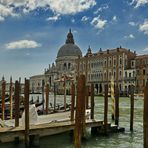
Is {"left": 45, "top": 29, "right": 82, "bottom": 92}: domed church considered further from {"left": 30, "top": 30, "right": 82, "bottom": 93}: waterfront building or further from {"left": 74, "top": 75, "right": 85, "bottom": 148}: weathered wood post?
{"left": 74, "top": 75, "right": 85, "bottom": 148}: weathered wood post

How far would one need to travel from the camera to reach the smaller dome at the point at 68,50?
83938mm

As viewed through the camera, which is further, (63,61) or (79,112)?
(63,61)

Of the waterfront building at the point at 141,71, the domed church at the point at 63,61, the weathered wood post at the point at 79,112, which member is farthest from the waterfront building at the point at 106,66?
the weathered wood post at the point at 79,112

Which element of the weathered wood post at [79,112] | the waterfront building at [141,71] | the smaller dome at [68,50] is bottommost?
the weathered wood post at [79,112]

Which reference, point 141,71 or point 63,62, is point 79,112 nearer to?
point 141,71

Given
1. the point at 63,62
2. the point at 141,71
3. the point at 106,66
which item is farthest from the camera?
the point at 63,62

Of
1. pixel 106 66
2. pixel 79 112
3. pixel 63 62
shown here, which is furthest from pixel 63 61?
pixel 79 112

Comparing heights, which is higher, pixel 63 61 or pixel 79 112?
pixel 63 61

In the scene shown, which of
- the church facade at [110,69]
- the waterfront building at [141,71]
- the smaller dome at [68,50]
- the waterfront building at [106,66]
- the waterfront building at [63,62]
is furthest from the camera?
the smaller dome at [68,50]

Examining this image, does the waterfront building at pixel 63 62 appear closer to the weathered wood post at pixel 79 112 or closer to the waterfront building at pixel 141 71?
the waterfront building at pixel 141 71

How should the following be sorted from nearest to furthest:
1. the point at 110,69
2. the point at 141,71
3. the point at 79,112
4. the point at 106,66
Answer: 1. the point at 79,112
2. the point at 141,71
3. the point at 110,69
4. the point at 106,66

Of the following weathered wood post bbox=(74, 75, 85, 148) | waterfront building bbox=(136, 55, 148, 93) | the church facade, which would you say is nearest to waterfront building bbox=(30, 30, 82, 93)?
the church facade

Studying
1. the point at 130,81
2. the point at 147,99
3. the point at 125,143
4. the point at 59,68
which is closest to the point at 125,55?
the point at 130,81

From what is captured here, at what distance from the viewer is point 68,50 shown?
276 ft
